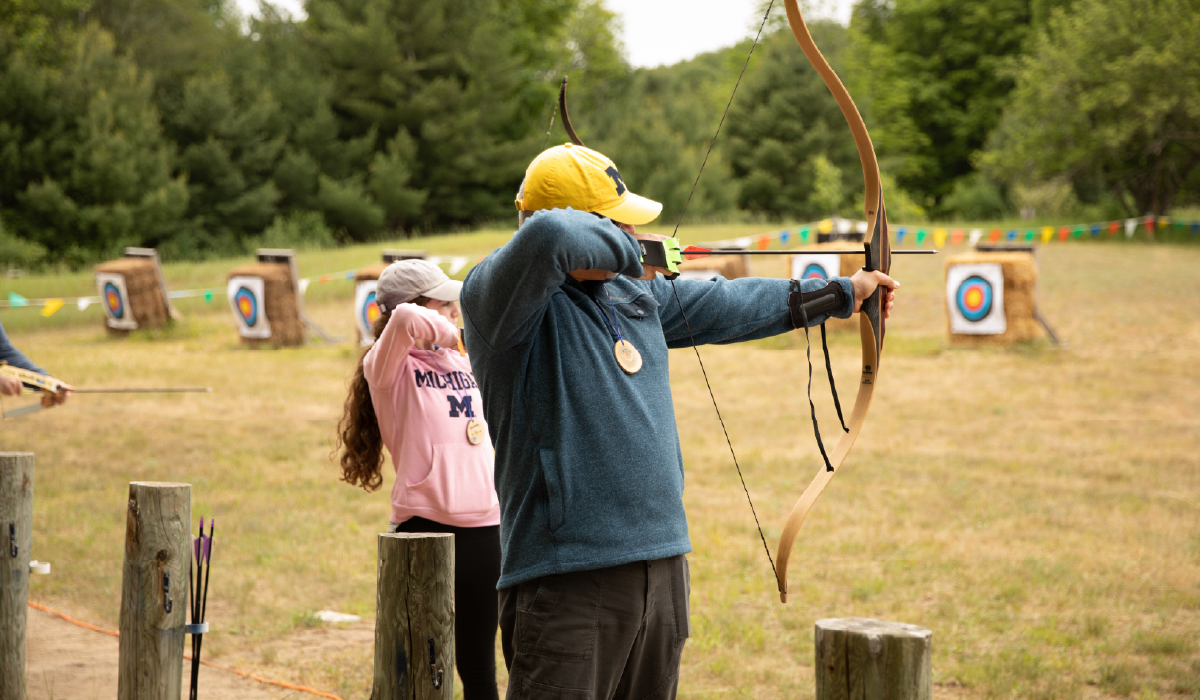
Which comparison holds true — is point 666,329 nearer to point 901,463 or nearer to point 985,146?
point 901,463

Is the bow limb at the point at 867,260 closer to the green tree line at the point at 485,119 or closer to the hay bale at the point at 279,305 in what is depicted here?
the hay bale at the point at 279,305

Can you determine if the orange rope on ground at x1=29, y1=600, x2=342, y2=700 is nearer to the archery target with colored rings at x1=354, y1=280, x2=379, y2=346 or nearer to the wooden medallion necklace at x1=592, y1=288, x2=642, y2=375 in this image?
the wooden medallion necklace at x1=592, y1=288, x2=642, y2=375

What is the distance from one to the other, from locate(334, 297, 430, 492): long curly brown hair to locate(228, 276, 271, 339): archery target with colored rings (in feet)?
26.2

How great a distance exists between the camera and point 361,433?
8.25 ft

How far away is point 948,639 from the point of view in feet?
10.3

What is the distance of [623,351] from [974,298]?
8.08 meters

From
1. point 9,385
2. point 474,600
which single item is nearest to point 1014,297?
point 474,600

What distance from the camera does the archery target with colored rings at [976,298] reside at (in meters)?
8.69

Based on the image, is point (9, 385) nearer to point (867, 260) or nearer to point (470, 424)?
point (470, 424)

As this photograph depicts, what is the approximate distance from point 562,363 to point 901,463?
4.36 meters

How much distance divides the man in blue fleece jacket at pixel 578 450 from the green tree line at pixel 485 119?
18172 millimetres

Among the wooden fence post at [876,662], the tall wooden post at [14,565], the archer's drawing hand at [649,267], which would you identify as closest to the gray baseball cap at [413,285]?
the archer's drawing hand at [649,267]

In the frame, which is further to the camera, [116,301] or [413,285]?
[116,301]

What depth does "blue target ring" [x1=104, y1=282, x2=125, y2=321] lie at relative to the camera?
11.0 m
